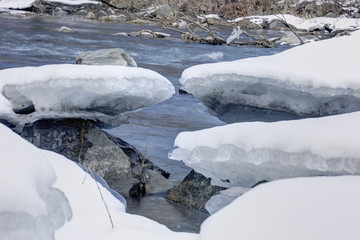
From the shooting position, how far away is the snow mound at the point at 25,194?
160 centimetres

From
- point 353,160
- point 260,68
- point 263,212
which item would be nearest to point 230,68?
point 260,68

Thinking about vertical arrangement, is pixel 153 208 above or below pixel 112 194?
below

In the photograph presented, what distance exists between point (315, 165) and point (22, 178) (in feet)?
4.73

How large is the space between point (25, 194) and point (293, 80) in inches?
104

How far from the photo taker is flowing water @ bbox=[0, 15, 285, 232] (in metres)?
4.13

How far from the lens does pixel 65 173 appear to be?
2.98 m

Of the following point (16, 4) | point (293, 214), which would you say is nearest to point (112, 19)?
point (16, 4)

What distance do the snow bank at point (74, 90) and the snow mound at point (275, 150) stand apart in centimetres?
112

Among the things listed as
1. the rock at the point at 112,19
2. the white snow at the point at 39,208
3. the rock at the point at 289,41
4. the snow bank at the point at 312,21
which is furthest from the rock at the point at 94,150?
the rock at the point at 112,19

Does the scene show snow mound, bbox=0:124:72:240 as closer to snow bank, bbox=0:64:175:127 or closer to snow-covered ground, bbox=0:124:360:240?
snow-covered ground, bbox=0:124:360:240

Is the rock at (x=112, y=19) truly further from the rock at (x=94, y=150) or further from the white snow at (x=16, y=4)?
the rock at (x=94, y=150)

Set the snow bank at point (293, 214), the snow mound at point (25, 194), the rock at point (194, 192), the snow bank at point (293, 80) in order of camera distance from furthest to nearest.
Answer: the rock at point (194, 192) < the snow bank at point (293, 80) < the snow bank at point (293, 214) < the snow mound at point (25, 194)

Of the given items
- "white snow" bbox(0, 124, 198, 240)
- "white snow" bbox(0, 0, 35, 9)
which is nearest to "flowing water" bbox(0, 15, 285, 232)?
"white snow" bbox(0, 124, 198, 240)

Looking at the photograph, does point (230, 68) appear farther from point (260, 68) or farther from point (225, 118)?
point (225, 118)
